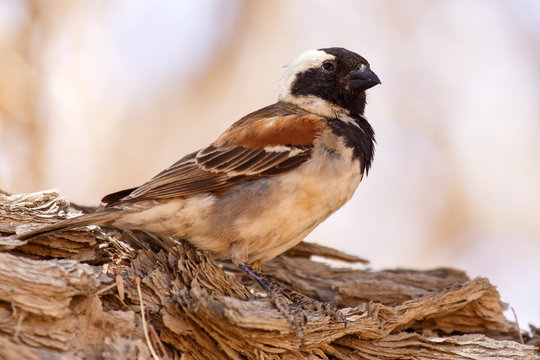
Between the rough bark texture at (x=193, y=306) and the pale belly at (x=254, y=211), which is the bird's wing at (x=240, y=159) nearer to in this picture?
the pale belly at (x=254, y=211)

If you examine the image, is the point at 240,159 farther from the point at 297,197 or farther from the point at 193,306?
the point at 193,306

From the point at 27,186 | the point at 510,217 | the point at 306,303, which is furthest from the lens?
the point at 510,217

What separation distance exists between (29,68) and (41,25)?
0.53m

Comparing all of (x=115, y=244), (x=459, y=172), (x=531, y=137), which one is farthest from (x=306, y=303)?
(x=531, y=137)

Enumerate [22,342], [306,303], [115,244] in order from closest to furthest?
[22,342], [115,244], [306,303]

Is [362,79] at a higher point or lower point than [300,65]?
lower

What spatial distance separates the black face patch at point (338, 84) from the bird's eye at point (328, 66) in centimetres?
1

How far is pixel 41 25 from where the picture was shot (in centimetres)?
731

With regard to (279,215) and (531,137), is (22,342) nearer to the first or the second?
(279,215)

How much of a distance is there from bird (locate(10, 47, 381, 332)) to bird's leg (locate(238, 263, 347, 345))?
21 mm

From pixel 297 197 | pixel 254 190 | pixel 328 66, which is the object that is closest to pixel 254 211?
pixel 254 190

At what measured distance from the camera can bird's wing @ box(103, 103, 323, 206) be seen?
175 inches

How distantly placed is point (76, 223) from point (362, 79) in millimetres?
2413

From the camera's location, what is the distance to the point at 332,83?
16.9 feet
